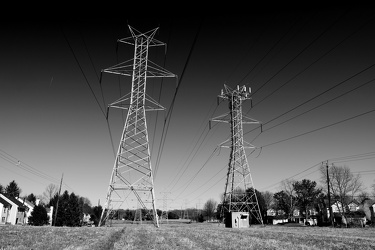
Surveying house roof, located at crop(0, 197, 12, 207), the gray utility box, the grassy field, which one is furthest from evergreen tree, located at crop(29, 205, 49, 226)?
the grassy field

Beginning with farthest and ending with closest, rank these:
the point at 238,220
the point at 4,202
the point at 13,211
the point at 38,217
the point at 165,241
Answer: the point at 13,211 < the point at 4,202 < the point at 38,217 < the point at 238,220 < the point at 165,241

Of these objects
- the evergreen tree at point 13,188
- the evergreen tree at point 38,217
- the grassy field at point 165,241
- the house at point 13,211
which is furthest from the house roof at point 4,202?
the grassy field at point 165,241

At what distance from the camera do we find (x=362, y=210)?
351 feet

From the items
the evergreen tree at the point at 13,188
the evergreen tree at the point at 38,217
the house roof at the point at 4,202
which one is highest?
the evergreen tree at the point at 13,188

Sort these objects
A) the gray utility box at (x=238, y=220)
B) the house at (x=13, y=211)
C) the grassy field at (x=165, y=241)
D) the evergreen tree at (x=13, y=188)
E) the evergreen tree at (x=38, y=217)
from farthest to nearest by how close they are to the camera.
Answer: the evergreen tree at (x=13, y=188) → the house at (x=13, y=211) → the evergreen tree at (x=38, y=217) → the gray utility box at (x=238, y=220) → the grassy field at (x=165, y=241)

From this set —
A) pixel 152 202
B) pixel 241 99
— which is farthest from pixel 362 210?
pixel 152 202

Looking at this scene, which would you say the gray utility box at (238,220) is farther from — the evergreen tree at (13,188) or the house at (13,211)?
the evergreen tree at (13,188)

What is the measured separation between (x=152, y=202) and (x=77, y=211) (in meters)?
64.7

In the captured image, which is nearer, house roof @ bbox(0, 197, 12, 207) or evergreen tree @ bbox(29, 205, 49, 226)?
evergreen tree @ bbox(29, 205, 49, 226)

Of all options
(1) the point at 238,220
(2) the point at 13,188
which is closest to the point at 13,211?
(2) the point at 13,188

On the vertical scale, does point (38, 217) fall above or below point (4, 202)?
below

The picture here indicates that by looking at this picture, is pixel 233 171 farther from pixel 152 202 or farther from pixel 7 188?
pixel 7 188

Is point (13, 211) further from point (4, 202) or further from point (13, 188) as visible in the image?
point (13, 188)

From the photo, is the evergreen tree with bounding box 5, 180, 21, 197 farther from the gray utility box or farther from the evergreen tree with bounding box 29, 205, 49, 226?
the gray utility box
